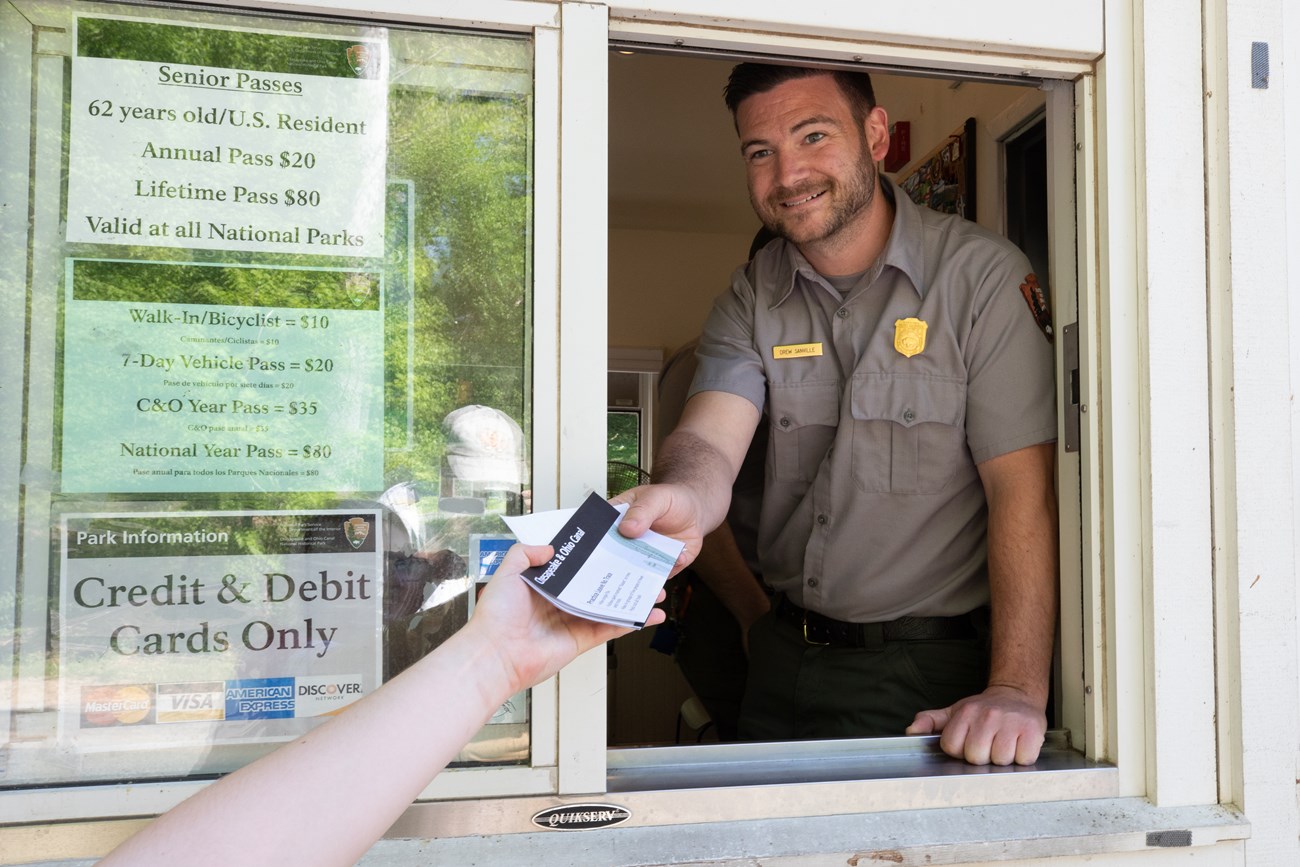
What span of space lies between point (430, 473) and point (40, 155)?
27.1 inches

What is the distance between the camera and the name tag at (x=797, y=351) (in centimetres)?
210

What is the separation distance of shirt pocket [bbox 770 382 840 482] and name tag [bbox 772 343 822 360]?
0.07m

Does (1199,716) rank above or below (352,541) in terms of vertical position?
below

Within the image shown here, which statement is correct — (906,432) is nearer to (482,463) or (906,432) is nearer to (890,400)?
(890,400)

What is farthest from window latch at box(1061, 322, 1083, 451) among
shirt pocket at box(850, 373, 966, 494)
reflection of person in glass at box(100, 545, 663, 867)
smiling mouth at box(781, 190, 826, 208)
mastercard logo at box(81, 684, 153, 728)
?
mastercard logo at box(81, 684, 153, 728)

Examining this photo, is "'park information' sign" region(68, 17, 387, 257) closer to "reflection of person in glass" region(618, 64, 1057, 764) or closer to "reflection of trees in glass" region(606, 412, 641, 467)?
"reflection of person in glass" region(618, 64, 1057, 764)

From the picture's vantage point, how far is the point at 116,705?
4.06ft

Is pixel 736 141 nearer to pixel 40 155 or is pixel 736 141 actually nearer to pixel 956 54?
pixel 956 54

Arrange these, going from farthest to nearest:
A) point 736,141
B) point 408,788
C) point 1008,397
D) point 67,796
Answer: point 736,141 < point 1008,397 < point 67,796 < point 408,788

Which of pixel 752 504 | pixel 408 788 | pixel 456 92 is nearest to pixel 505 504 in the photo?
pixel 408 788

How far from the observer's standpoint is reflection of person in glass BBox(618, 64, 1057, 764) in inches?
71.9

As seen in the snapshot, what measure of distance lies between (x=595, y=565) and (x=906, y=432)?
1.05m

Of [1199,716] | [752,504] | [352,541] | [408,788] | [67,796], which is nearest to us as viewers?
[408,788]

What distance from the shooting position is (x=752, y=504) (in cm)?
268
